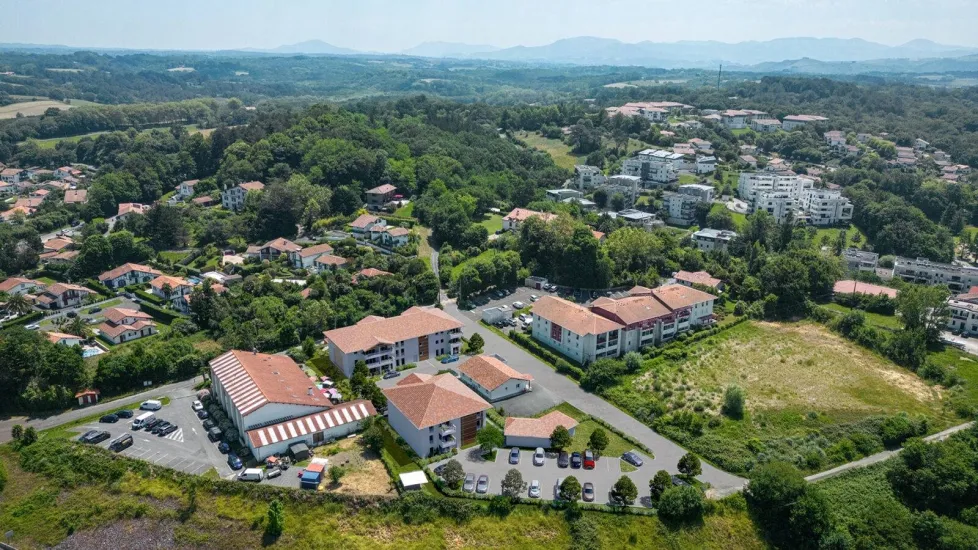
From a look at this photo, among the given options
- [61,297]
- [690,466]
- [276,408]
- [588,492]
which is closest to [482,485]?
[588,492]

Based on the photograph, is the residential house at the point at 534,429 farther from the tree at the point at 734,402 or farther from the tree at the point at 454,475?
the tree at the point at 734,402

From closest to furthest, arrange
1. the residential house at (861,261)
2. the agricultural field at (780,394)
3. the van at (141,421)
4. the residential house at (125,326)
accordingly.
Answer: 1. the agricultural field at (780,394)
2. the van at (141,421)
3. the residential house at (125,326)
4. the residential house at (861,261)

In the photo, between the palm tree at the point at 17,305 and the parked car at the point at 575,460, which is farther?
the palm tree at the point at 17,305

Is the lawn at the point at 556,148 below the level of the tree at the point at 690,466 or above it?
above

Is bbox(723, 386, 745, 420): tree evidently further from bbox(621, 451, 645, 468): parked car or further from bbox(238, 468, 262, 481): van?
bbox(238, 468, 262, 481): van

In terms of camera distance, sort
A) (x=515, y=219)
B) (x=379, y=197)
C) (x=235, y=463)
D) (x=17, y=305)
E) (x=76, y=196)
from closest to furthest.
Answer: (x=235, y=463) < (x=17, y=305) < (x=515, y=219) < (x=379, y=197) < (x=76, y=196)

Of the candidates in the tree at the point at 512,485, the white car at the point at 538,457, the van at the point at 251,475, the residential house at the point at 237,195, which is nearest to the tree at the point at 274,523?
the van at the point at 251,475

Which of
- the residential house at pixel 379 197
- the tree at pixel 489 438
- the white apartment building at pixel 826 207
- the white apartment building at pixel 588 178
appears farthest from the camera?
the white apartment building at pixel 588 178

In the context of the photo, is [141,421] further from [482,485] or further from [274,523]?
[482,485]
